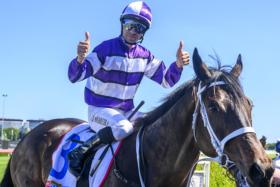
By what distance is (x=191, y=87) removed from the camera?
433cm

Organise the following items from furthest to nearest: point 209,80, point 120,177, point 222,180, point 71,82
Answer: point 222,180 < point 71,82 < point 120,177 < point 209,80

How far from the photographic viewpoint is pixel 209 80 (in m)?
4.03

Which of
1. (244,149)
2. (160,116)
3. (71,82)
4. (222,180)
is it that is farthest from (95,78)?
(222,180)

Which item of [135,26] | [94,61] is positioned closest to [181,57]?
[135,26]

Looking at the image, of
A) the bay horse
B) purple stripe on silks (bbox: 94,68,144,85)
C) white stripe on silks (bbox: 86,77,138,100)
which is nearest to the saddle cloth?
the bay horse

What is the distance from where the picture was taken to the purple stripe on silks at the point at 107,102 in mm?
5262

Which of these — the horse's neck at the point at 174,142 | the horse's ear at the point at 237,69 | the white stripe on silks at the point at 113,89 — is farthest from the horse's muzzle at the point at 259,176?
the white stripe on silks at the point at 113,89

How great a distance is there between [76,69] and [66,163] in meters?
1.17

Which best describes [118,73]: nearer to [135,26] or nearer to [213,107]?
[135,26]

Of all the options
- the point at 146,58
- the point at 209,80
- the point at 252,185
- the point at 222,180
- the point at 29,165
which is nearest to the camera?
the point at 252,185

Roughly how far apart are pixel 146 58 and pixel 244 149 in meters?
2.16

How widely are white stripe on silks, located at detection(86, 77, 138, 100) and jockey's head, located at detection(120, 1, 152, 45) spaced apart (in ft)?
1.59

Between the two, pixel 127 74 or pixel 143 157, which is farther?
pixel 127 74

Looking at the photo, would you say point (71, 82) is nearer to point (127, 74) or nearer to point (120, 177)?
point (127, 74)
